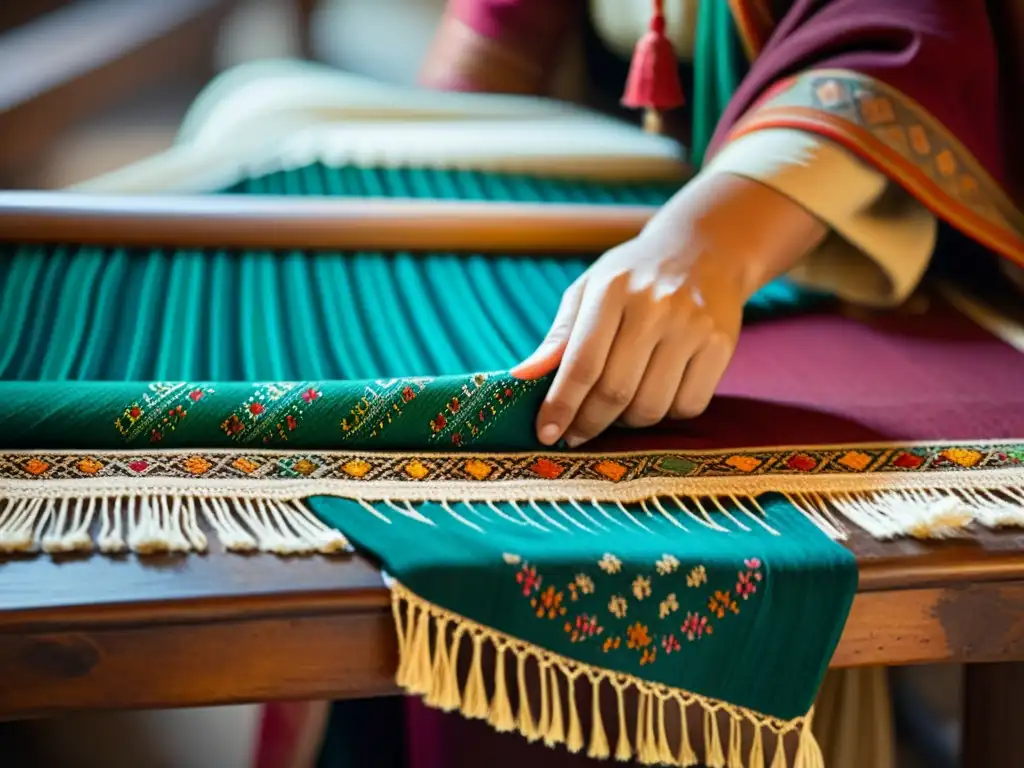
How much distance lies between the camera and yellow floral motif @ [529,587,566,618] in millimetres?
526

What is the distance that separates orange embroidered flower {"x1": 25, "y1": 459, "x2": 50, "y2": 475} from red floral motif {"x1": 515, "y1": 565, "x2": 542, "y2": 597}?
26 centimetres

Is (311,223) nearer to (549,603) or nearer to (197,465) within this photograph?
(197,465)

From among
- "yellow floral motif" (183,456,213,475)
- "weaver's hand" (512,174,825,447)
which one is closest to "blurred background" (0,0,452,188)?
"weaver's hand" (512,174,825,447)

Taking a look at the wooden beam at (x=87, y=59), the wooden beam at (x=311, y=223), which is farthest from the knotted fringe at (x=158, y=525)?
the wooden beam at (x=87, y=59)

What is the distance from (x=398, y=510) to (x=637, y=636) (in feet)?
0.44

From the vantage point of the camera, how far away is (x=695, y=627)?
21.4 inches

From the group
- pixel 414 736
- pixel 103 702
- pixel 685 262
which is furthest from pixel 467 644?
pixel 414 736

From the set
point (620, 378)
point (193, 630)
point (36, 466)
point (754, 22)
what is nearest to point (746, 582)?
point (620, 378)

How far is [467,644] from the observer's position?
1.73 ft

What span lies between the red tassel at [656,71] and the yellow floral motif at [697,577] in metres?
0.72

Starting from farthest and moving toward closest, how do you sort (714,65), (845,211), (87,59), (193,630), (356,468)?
(87,59) → (714,65) → (845,211) → (356,468) → (193,630)

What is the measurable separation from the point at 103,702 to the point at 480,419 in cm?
24

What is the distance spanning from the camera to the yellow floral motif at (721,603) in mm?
542

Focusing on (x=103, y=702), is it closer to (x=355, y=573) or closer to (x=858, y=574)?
(x=355, y=573)
